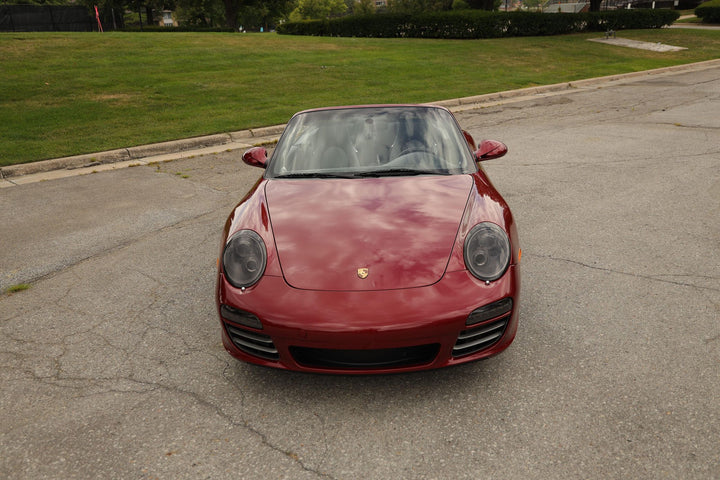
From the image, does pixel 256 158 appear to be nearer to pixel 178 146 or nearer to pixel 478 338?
pixel 478 338

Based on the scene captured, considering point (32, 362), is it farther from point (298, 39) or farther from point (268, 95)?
point (298, 39)

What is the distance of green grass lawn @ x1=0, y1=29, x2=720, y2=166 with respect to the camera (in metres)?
10.2

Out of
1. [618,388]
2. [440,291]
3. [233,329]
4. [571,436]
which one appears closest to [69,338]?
[233,329]

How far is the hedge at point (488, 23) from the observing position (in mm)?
24688

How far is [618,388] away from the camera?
2830 millimetres

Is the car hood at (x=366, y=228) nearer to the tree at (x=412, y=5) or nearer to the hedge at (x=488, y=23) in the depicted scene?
the hedge at (x=488, y=23)

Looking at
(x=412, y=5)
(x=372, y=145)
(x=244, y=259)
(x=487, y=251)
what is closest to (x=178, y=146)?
(x=372, y=145)

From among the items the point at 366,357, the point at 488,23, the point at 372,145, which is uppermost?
the point at 488,23

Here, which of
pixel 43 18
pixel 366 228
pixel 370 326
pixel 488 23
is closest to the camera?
pixel 370 326

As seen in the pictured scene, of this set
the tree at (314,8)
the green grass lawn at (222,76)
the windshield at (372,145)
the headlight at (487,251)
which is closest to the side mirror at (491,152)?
the windshield at (372,145)

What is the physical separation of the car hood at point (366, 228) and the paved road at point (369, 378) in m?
0.60

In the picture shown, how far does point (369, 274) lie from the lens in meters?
2.83

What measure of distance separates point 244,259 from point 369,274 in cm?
70

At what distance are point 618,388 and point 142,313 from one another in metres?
2.99
